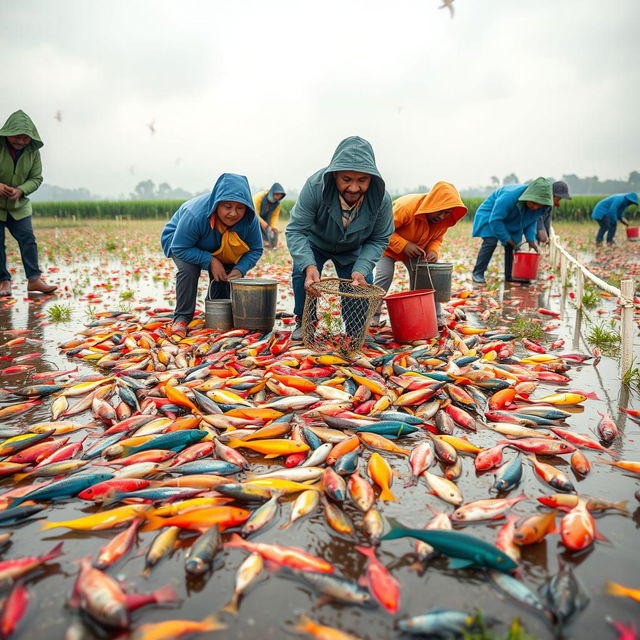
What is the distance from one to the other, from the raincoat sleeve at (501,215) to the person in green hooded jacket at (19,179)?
688cm

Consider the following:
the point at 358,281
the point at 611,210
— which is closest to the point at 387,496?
the point at 358,281

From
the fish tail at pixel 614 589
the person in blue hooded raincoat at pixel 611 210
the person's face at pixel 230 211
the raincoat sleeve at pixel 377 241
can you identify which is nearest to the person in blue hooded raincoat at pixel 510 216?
the raincoat sleeve at pixel 377 241

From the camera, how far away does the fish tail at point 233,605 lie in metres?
1.49

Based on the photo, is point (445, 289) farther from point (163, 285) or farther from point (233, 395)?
point (163, 285)

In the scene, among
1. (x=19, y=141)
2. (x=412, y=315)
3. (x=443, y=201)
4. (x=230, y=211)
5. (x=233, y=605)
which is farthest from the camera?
(x=19, y=141)

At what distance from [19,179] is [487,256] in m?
7.37

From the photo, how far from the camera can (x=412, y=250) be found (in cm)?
505

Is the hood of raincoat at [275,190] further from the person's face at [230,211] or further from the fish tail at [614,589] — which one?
the fish tail at [614,589]

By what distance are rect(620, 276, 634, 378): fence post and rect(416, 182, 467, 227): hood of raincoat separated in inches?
75.4

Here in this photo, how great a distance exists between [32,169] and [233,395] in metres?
5.29

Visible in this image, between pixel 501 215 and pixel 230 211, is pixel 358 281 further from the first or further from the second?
pixel 501 215

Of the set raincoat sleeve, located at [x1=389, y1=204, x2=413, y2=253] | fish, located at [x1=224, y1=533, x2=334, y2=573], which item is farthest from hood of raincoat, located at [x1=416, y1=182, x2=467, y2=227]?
fish, located at [x1=224, y1=533, x2=334, y2=573]

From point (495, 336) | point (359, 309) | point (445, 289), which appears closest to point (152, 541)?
point (359, 309)

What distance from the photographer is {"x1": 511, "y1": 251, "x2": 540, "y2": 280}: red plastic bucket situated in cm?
Answer: 770
